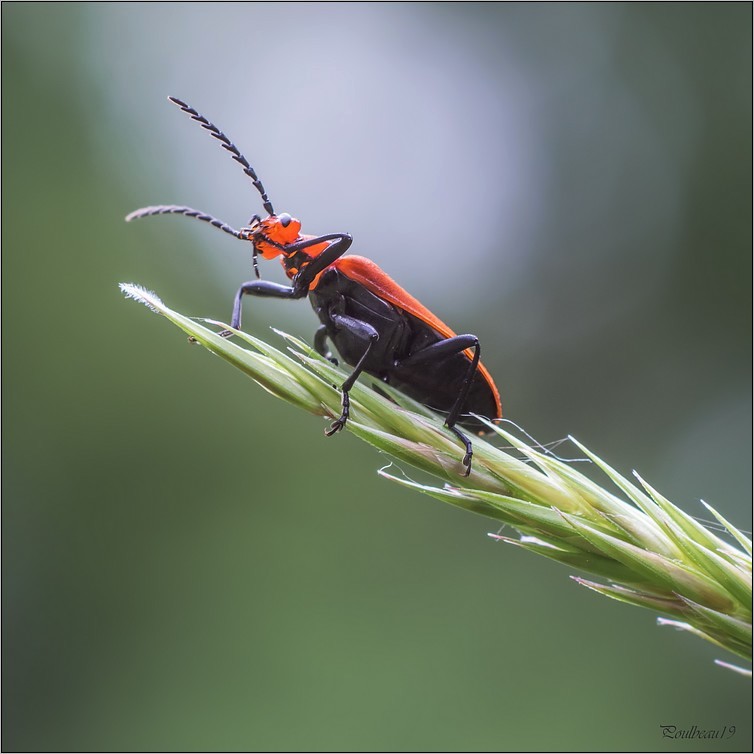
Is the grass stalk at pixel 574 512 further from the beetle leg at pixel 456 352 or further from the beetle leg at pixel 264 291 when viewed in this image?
the beetle leg at pixel 264 291

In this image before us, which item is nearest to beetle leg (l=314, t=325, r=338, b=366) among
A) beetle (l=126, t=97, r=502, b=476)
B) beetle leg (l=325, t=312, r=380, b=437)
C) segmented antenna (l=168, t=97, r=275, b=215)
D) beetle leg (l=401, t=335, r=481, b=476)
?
beetle (l=126, t=97, r=502, b=476)

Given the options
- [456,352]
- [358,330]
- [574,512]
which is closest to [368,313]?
[358,330]

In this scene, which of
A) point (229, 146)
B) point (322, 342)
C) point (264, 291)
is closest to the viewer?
point (229, 146)

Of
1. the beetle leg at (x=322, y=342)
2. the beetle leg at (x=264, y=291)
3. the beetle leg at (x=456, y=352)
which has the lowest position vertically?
the beetle leg at (x=456, y=352)

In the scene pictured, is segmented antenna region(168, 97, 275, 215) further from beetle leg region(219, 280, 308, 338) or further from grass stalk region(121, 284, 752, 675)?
grass stalk region(121, 284, 752, 675)

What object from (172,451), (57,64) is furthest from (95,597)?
(57,64)

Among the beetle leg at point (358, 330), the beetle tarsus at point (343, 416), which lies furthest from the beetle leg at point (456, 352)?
the beetle tarsus at point (343, 416)

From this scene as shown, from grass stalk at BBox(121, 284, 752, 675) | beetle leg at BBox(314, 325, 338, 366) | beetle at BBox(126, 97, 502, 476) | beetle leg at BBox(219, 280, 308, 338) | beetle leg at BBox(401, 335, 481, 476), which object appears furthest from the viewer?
beetle leg at BBox(314, 325, 338, 366)

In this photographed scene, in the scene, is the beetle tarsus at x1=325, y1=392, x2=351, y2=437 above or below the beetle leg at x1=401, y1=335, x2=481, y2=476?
below

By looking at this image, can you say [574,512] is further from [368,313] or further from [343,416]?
[368,313]
